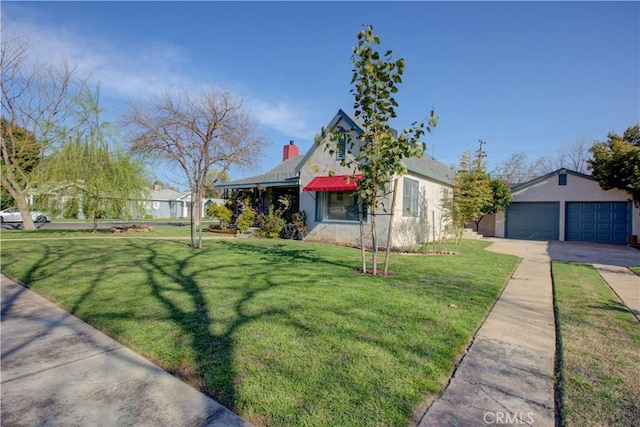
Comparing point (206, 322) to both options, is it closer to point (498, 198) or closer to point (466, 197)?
point (466, 197)

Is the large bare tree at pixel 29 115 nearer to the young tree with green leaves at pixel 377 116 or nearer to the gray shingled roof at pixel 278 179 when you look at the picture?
the gray shingled roof at pixel 278 179

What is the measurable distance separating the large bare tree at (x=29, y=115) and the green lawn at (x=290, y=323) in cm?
1358

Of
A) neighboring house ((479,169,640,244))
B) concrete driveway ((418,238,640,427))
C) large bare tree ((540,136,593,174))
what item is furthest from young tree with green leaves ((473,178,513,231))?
large bare tree ((540,136,593,174))

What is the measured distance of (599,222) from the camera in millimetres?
17594

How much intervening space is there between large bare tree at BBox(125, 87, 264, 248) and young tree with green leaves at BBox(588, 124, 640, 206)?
20817mm

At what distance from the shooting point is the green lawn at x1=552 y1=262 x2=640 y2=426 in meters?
2.51

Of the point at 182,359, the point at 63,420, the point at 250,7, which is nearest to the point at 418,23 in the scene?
the point at 250,7

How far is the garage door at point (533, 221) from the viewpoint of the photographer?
18703 millimetres

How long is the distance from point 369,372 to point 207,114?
21314 mm

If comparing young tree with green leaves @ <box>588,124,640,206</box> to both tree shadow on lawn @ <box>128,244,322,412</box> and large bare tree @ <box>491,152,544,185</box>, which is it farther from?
large bare tree @ <box>491,152,544,185</box>

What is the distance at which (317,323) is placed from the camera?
164 inches

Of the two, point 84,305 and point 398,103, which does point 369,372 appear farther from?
point 398,103

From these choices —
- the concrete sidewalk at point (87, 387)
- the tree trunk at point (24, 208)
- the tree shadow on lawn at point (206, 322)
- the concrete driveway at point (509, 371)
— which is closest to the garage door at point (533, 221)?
the concrete driveway at point (509, 371)

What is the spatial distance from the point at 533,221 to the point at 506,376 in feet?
64.4
